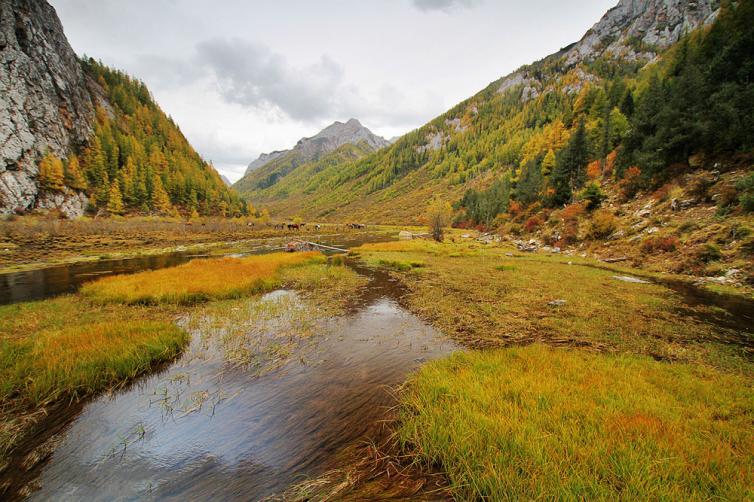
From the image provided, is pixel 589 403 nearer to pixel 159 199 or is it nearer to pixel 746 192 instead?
pixel 746 192

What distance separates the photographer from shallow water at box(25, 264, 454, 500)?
182 inches

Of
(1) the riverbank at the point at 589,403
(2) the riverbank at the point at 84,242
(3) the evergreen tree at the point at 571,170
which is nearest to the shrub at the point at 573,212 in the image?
(3) the evergreen tree at the point at 571,170

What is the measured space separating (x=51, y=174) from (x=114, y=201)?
1361cm

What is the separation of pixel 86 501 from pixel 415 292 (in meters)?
15.7

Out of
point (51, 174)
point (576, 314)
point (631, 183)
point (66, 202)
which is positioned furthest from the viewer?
point (66, 202)

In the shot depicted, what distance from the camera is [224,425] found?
20.1 ft

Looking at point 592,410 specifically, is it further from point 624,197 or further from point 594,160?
point 594,160

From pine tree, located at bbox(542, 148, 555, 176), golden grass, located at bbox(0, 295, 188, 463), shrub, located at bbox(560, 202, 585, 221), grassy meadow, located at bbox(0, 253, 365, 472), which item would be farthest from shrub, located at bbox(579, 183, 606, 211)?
golden grass, located at bbox(0, 295, 188, 463)

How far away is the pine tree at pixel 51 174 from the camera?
72262 mm

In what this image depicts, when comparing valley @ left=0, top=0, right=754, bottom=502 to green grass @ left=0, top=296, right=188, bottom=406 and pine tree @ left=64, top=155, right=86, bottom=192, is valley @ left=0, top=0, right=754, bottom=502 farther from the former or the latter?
pine tree @ left=64, top=155, right=86, bottom=192

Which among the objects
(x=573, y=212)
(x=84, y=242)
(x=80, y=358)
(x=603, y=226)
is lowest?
(x=603, y=226)

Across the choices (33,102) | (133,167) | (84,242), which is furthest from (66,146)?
(84,242)

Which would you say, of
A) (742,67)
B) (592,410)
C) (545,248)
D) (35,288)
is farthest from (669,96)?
(35,288)

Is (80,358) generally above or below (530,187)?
below
